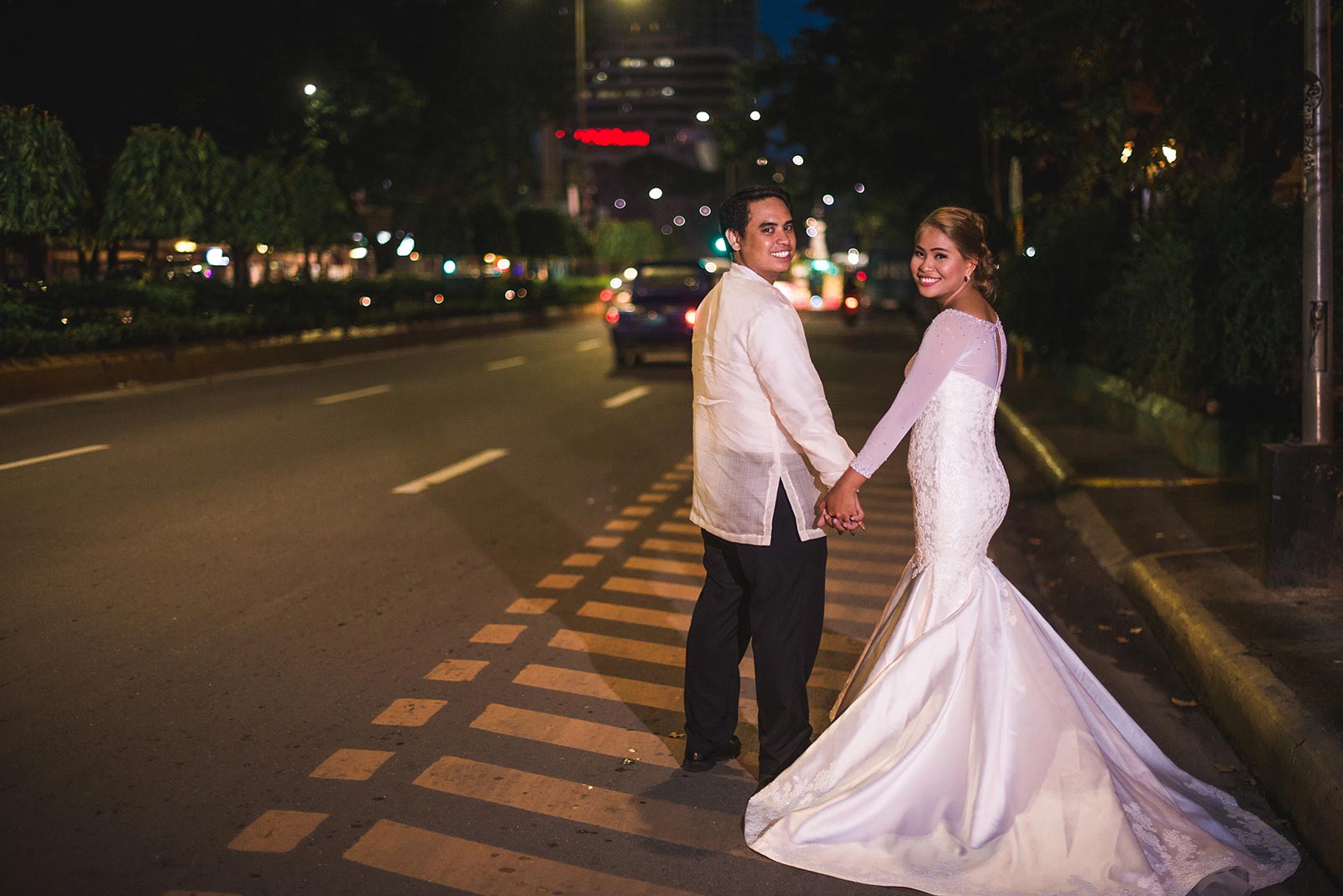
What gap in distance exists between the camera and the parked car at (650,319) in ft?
72.6

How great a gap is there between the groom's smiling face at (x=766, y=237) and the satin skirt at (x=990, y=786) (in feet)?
3.62

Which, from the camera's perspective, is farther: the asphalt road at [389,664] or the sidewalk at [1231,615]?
the sidewalk at [1231,615]

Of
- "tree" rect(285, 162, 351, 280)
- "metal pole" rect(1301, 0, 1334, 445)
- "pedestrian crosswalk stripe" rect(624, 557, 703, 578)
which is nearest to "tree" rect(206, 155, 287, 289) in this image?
"tree" rect(285, 162, 351, 280)

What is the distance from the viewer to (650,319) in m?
22.2

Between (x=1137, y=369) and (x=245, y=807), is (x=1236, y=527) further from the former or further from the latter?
(x=245, y=807)

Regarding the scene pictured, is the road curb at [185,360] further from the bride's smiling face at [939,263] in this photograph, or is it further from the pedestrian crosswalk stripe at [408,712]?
the bride's smiling face at [939,263]

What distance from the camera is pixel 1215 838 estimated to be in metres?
3.85

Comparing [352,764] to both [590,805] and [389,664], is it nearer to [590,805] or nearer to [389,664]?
[590,805]

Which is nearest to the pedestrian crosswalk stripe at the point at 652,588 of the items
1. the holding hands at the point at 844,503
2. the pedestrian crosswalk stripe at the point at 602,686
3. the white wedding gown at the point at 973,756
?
the pedestrian crosswalk stripe at the point at 602,686

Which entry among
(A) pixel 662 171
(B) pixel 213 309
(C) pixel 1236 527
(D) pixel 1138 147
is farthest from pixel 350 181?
(A) pixel 662 171

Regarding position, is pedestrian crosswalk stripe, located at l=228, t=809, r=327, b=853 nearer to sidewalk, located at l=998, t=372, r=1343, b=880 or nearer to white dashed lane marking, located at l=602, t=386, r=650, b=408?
sidewalk, located at l=998, t=372, r=1343, b=880

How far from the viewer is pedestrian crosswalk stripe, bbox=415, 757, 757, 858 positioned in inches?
159

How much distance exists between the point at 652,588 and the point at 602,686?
1.80 m

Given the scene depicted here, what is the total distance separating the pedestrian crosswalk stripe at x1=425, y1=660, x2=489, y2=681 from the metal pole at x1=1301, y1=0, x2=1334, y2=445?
414 centimetres
